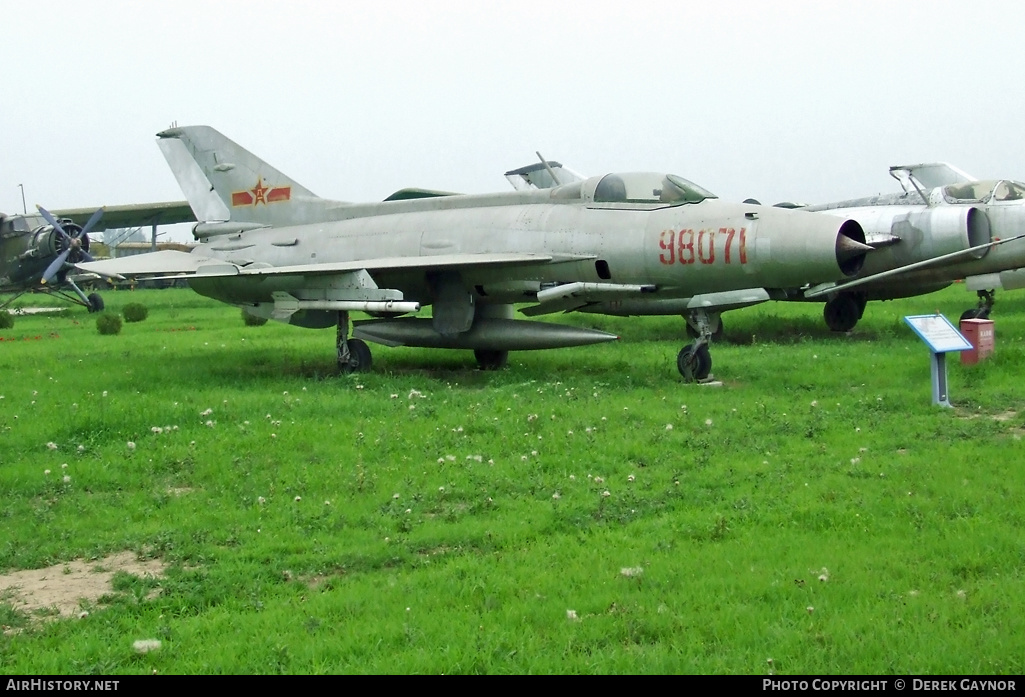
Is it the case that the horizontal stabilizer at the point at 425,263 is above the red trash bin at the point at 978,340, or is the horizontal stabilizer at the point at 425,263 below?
above

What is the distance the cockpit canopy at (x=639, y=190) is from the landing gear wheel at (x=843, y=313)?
6.40 metres

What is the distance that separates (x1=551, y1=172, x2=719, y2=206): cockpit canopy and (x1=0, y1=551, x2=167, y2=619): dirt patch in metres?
7.87

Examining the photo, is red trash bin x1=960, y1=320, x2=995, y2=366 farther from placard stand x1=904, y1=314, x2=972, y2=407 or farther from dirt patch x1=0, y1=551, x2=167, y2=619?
dirt patch x1=0, y1=551, x2=167, y2=619

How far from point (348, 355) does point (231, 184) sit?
13.4 feet

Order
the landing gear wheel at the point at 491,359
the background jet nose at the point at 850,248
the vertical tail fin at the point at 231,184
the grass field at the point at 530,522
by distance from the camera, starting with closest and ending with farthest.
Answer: the grass field at the point at 530,522 < the background jet nose at the point at 850,248 < the landing gear wheel at the point at 491,359 < the vertical tail fin at the point at 231,184

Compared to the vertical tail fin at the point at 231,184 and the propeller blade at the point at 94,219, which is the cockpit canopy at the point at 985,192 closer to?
the vertical tail fin at the point at 231,184

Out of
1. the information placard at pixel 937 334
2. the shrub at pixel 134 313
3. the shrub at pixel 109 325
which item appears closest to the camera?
the information placard at pixel 937 334

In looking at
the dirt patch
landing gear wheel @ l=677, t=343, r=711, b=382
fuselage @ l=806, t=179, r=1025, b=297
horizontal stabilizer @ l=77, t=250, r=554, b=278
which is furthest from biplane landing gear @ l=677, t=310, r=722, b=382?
the dirt patch

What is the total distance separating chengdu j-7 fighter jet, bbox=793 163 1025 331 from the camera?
15102 mm

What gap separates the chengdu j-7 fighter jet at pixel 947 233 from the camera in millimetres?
15102

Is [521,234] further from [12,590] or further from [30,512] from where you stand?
[12,590]

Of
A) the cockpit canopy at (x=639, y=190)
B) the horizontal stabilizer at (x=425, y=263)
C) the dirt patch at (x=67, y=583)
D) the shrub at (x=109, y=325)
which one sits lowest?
the dirt patch at (x=67, y=583)

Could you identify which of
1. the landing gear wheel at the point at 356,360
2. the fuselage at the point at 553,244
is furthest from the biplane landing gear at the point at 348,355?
the fuselage at the point at 553,244
